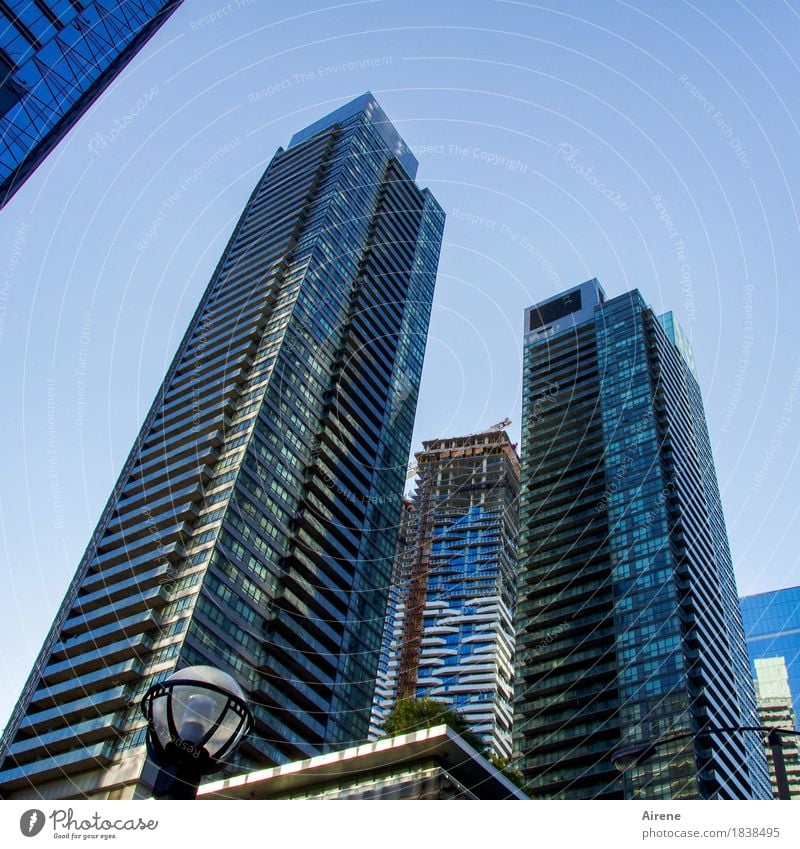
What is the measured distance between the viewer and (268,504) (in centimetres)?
8531

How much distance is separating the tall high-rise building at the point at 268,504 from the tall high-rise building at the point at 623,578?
24.4 m

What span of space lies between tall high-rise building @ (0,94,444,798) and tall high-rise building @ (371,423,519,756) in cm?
4493

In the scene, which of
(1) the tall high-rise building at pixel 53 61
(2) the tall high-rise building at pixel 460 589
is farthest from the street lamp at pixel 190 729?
(2) the tall high-rise building at pixel 460 589

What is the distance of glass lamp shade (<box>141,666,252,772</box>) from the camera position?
8508 millimetres

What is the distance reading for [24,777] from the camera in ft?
225

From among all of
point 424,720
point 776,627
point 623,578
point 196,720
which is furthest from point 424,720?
point 776,627

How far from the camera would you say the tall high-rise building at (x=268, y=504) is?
2810 inches

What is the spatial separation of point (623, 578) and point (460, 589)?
51660 millimetres

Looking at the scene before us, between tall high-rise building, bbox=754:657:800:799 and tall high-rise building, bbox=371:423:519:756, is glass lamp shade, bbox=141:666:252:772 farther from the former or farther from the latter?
tall high-rise building, bbox=754:657:800:799

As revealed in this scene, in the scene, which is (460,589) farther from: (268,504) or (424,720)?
(424,720)

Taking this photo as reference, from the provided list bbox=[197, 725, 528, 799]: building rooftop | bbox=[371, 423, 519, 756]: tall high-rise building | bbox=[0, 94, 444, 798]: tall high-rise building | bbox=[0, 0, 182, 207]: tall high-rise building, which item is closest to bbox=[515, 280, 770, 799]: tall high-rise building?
bbox=[0, 94, 444, 798]: tall high-rise building

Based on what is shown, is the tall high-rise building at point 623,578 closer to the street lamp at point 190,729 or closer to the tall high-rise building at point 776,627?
the tall high-rise building at point 776,627
